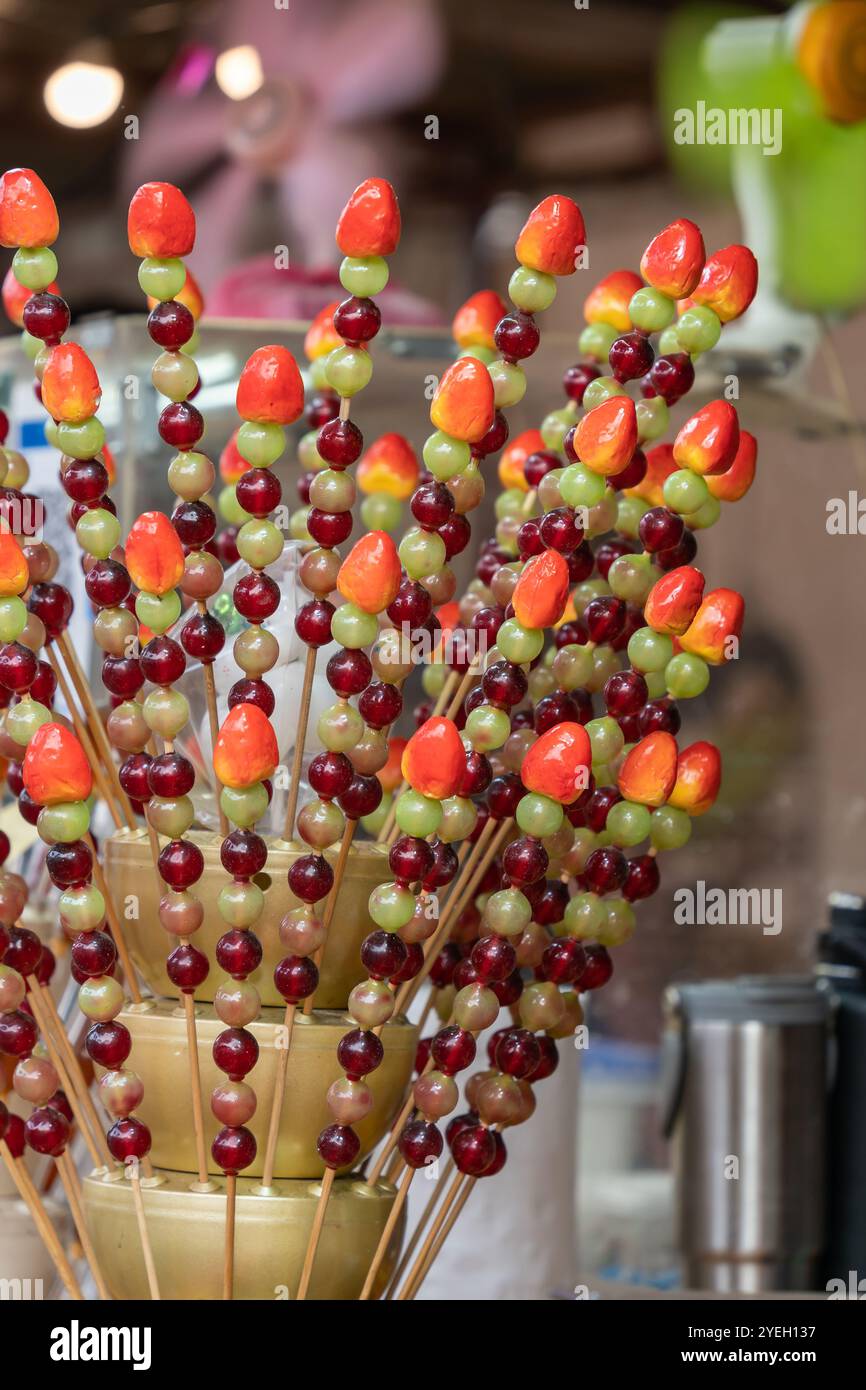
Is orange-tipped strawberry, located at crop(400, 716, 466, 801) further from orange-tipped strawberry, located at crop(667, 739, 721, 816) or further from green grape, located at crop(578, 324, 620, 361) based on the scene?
green grape, located at crop(578, 324, 620, 361)

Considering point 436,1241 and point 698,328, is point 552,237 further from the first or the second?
point 436,1241

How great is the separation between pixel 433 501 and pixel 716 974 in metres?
1.22

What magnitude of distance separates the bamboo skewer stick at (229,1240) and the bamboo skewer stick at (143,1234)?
3 cm

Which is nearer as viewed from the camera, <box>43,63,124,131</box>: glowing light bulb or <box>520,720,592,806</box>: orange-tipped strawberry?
<box>520,720,592,806</box>: orange-tipped strawberry

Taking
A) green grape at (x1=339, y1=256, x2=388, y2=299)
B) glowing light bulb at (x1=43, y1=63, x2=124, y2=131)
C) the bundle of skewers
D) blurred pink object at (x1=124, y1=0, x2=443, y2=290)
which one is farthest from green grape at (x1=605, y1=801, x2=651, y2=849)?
glowing light bulb at (x1=43, y1=63, x2=124, y2=131)

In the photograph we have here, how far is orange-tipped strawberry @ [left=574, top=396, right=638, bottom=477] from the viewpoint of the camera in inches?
22.3

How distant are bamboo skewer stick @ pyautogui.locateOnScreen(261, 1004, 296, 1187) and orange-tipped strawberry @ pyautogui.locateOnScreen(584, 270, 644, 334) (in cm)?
32

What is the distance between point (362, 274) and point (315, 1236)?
13.5 inches

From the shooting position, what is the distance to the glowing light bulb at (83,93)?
170 cm

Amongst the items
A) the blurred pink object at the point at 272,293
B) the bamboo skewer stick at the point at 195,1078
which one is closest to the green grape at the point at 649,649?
the bamboo skewer stick at the point at 195,1078

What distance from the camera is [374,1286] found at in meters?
0.62

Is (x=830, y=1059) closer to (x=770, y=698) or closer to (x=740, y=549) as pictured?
(x=770, y=698)

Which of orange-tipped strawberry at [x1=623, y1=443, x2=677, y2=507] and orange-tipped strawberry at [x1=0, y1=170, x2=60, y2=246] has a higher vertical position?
orange-tipped strawberry at [x1=0, y1=170, x2=60, y2=246]
